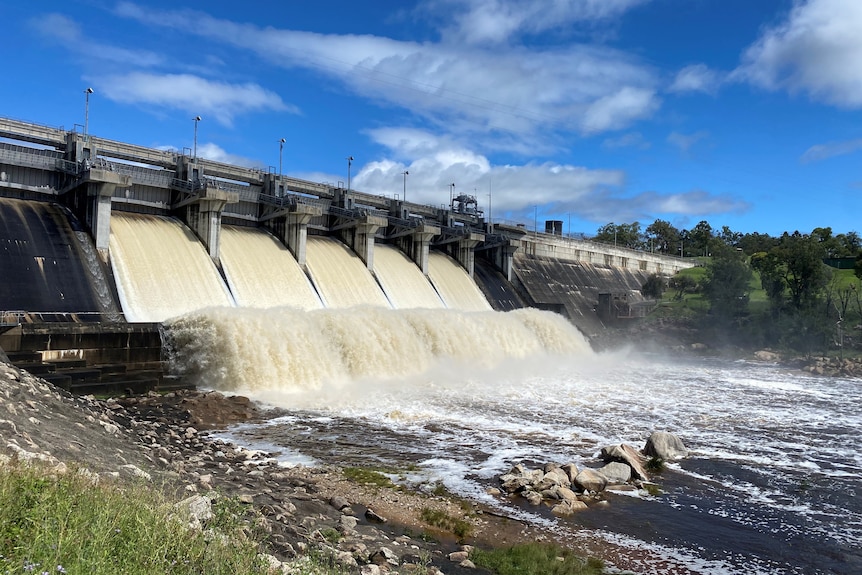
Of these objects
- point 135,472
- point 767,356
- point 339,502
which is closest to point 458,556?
point 339,502

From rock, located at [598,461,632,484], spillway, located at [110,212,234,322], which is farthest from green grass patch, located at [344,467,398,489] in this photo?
spillway, located at [110,212,234,322]

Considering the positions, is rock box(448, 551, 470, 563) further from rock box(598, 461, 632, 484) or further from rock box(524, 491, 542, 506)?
rock box(598, 461, 632, 484)

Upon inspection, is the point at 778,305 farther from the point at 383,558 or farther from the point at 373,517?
the point at 383,558

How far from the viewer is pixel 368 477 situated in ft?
37.9

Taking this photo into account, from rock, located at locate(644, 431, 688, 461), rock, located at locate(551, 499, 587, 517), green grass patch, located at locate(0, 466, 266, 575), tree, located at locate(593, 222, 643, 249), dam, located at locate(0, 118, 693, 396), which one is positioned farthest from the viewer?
tree, located at locate(593, 222, 643, 249)

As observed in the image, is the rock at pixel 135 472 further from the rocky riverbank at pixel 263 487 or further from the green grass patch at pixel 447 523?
the green grass patch at pixel 447 523

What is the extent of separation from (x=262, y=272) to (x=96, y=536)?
2176cm

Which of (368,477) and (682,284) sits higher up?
(682,284)

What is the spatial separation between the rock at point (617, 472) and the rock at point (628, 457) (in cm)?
19

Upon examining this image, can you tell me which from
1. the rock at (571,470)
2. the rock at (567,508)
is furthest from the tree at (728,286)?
the rock at (567,508)

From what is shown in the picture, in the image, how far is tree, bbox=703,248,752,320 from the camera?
4884 cm

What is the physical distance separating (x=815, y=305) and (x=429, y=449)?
4144cm

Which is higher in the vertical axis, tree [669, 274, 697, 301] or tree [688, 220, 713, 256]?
tree [688, 220, 713, 256]

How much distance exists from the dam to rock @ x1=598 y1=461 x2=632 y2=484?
12025 millimetres
